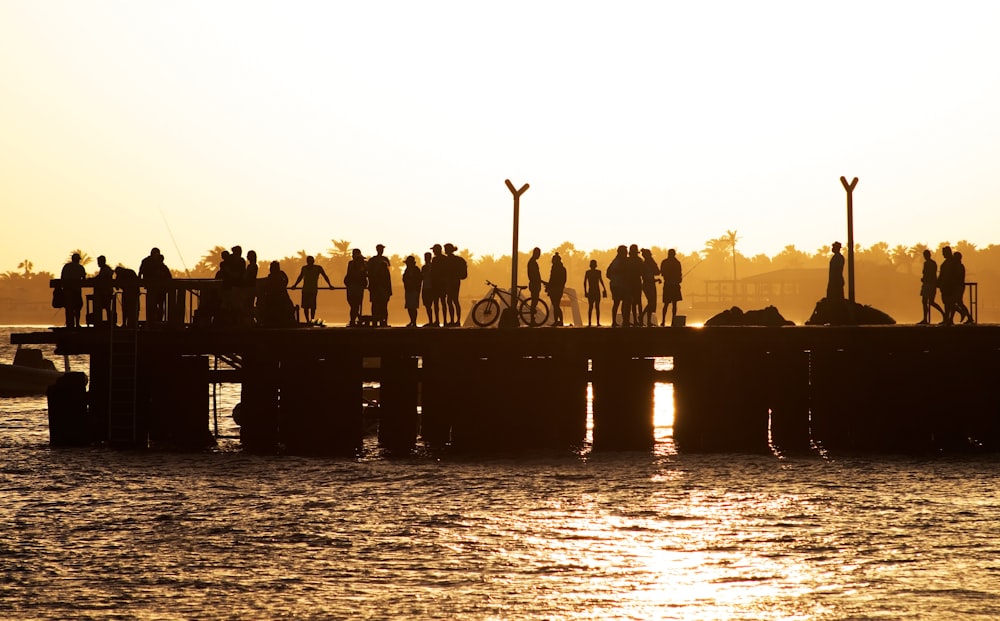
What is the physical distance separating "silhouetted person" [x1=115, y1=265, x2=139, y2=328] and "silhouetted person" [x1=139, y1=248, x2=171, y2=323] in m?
0.21

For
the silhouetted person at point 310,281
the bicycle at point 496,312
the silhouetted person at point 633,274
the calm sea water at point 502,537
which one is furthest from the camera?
the bicycle at point 496,312

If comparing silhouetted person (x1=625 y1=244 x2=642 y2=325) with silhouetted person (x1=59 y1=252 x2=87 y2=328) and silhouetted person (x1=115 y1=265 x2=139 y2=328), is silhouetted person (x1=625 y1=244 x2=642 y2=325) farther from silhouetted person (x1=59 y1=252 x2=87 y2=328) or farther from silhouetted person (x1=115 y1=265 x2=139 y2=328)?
silhouetted person (x1=59 y1=252 x2=87 y2=328)

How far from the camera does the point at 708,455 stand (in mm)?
25766

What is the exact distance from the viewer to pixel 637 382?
85.4 ft

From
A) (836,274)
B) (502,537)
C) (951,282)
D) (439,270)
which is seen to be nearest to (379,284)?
(439,270)

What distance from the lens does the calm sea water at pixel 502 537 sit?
43.7 ft

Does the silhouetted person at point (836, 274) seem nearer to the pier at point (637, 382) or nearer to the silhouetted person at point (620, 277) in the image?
the pier at point (637, 382)

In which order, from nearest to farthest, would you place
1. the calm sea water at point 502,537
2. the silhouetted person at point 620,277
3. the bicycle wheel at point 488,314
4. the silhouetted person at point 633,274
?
1. the calm sea water at point 502,537
2. the silhouetted person at point 620,277
3. the silhouetted person at point 633,274
4. the bicycle wheel at point 488,314

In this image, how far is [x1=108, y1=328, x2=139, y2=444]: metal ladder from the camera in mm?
26328

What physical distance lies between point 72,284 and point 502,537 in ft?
42.5

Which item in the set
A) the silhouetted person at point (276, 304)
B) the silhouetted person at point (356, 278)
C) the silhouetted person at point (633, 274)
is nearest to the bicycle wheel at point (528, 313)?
the silhouetted person at point (633, 274)

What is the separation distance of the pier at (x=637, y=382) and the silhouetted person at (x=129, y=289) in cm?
32

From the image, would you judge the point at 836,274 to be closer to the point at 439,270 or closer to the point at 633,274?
the point at 633,274

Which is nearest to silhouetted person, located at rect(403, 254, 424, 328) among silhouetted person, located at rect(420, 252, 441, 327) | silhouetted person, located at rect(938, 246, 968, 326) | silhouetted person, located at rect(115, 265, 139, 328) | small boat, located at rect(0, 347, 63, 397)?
silhouetted person, located at rect(420, 252, 441, 327)
